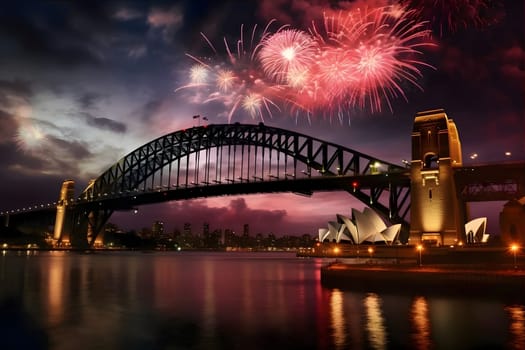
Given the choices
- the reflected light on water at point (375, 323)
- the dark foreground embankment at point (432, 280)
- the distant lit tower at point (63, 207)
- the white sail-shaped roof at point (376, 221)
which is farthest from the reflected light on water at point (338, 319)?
the distant lit tower at point (63, 207)

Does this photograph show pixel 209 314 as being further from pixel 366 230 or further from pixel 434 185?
pixel 366 230

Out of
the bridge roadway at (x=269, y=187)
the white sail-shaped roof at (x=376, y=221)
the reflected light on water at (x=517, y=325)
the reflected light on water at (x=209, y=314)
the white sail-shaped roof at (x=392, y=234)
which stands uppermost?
the bridge roadway at (x=269, y=187)

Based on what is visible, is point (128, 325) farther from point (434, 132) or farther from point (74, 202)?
point (74, 202)

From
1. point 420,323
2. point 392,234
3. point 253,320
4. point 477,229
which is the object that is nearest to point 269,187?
point 392,234

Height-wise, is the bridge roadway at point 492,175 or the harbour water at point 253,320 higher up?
the bridge roadway at point 492,175

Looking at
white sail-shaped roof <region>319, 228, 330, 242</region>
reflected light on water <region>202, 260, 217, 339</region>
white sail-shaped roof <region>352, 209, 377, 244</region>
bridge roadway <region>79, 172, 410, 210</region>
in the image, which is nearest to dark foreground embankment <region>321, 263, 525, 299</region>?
reflected light on water <region>202, 260, 217, 339</region>

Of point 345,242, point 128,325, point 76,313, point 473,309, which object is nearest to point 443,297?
point 473,309

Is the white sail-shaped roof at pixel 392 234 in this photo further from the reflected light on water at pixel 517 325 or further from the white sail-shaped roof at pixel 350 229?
the reflected light on water at pixel 517 325

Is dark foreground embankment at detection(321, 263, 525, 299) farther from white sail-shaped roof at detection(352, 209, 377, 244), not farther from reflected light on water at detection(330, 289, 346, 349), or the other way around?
white sail-shaped roof at detection(352, 209, 377, 244)
